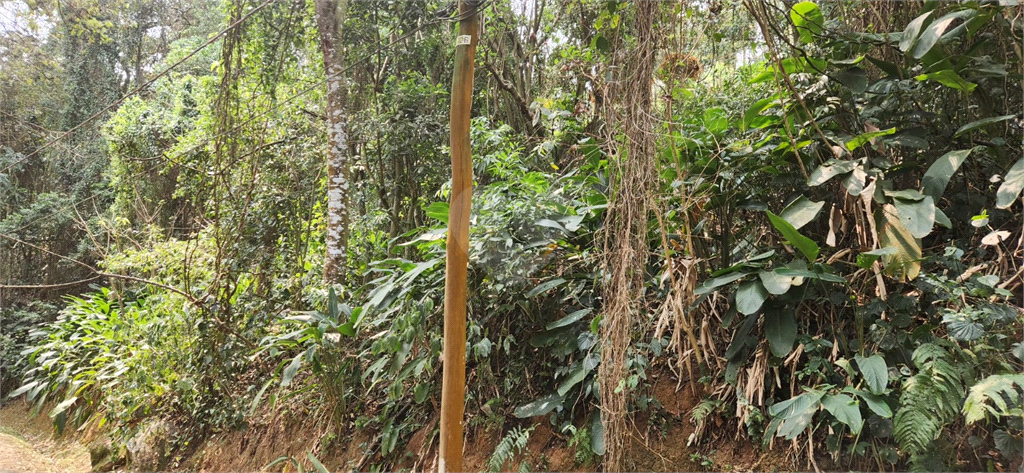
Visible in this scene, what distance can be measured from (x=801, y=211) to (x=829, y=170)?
20cm

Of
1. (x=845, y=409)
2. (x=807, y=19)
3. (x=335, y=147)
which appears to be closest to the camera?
(x=845, y=409)

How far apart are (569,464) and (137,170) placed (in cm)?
572

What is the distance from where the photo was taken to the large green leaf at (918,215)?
1968 mm

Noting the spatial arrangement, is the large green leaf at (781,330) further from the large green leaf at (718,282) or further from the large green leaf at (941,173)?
the large green leaf at (941,173)

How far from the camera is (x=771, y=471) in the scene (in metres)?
2.06

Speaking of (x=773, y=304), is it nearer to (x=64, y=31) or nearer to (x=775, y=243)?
(x=775, y=243)

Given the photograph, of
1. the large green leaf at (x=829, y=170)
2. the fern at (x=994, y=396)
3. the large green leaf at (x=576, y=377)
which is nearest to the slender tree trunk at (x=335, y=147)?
the large green leaf at (x=576, y=377)

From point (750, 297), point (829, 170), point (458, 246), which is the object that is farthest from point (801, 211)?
point (458, 246)

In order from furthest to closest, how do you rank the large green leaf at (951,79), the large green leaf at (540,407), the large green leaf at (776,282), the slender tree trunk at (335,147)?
the slender tree trunk at (335,147)
the large green leaf at (540,407)
the large green leaf at (951,79)
the large green leaf at (776,282)

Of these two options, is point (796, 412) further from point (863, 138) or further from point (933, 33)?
point (933, 33)

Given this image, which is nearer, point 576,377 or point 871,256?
point 871,256

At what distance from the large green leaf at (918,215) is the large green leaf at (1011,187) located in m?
0.19

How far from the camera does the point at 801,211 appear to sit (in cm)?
222

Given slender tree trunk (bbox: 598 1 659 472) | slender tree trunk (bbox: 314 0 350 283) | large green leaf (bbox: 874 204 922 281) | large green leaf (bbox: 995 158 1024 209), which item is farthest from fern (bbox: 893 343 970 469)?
slender tree trunk (bbox: 314 0 350 283)
